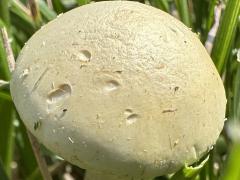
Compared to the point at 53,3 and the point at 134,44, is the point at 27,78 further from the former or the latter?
the point at 53,3

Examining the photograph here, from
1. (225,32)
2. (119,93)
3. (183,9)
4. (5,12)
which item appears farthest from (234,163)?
(5,12)

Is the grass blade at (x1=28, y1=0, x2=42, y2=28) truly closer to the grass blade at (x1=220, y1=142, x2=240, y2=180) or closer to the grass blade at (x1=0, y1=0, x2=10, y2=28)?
the grass blade at (x1=0, y1=0, x2=10, y2=28)

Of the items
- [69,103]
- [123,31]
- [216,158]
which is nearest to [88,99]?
[69,103]

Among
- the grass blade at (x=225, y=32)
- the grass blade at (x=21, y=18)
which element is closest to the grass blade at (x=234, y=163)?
the grass blade at (x=225, y=32)

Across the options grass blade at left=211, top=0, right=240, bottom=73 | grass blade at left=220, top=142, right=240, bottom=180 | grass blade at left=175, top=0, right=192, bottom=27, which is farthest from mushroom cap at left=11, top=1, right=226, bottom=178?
grass blade at left=175, top=0, right=192, bottom=27

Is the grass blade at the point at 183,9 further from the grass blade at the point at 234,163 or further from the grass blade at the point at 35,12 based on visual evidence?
the grass blade at the point at 234,163

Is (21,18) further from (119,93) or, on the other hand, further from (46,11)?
(119,93)
